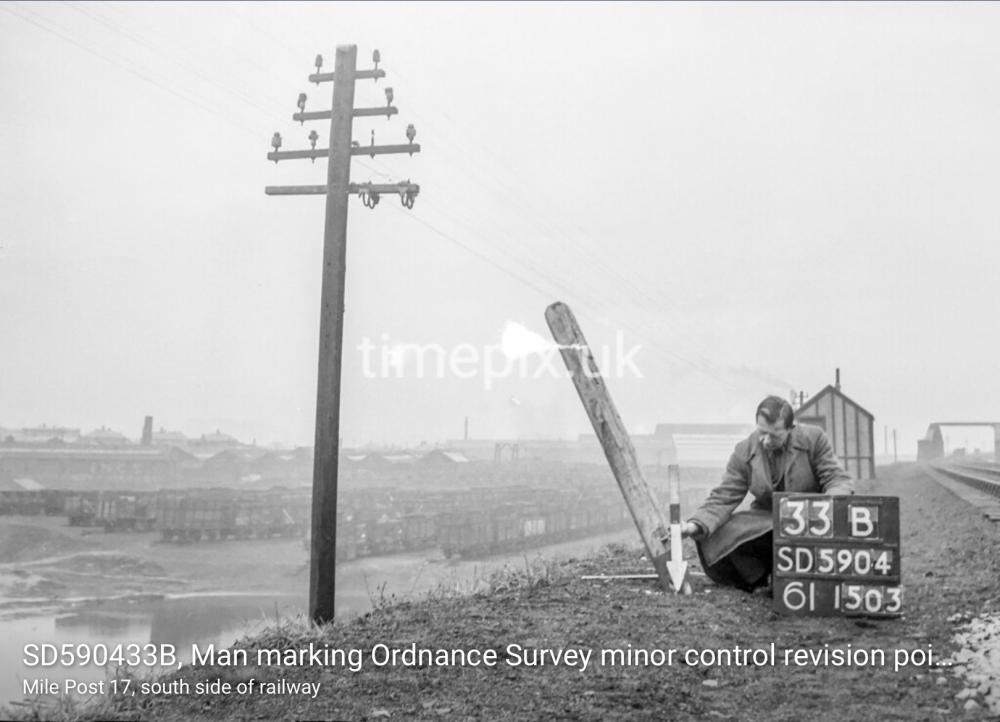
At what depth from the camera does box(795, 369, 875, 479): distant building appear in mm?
28219

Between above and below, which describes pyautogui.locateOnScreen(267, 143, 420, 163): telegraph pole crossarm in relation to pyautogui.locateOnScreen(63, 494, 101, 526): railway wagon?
above

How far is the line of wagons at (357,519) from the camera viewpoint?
29.7 meters

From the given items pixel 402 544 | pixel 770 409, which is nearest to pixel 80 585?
pixel 402 544

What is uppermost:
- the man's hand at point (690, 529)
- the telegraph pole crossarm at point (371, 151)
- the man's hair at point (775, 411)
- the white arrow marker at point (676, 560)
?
the telegraph pole crossarm at point (371, 151)

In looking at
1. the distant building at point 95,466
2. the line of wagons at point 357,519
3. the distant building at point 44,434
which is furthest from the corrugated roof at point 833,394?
the distant building at point 44,434

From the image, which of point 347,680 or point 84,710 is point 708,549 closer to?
point 347,680

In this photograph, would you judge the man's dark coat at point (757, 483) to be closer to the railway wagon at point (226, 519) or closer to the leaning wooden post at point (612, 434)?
the leaning wooden post at point (612, 434)

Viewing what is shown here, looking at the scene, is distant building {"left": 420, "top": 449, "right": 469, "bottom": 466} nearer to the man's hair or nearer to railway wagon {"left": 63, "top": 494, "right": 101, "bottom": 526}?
railway wagon {"left": 63, "top": 494, "right": 101, "bottom": 526}

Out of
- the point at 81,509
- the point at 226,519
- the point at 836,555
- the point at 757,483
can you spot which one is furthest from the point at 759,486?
the point at 81,509

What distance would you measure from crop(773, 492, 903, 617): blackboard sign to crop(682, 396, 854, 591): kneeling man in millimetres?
275

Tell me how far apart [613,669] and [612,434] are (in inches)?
108

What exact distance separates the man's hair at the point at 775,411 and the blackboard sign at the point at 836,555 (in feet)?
2.03

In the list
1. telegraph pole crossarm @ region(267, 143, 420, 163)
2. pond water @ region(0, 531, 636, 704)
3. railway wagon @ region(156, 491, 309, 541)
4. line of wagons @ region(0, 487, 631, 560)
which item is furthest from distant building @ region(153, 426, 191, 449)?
telegraph pole crossarm @ region(267, 143, 420, 163)

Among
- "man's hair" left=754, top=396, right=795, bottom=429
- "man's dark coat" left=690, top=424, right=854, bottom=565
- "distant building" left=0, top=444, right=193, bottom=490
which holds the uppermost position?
"man's hair" left=754, top=396, right=795, bottom=429
